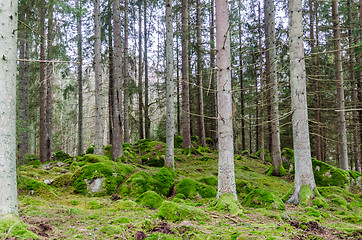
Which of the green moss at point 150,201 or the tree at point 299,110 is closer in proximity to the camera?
the green moss at point 150,201

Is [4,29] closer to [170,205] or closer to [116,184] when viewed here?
[170,205]

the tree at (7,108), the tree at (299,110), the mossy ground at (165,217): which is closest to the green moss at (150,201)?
the mossy ground at (165,217)

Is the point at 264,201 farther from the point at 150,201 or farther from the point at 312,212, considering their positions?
the point at 150,201

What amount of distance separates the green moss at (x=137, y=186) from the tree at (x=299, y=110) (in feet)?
12.8

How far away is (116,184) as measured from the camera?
23.5ft

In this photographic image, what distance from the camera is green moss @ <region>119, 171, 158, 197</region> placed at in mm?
6711

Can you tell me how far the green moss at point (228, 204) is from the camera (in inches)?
178

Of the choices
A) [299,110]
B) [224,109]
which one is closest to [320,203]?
[299,110]

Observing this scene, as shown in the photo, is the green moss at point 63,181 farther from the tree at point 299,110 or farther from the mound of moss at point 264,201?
the tree at point 299,110

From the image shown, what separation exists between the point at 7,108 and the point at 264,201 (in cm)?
528

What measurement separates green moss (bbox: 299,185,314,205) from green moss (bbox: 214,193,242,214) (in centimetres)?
192

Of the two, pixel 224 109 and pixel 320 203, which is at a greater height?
pixel 224 109

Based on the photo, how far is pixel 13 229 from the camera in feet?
8.67

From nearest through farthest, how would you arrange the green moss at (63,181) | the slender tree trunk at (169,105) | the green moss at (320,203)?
the green moss at (320,203)
the green moss at (63,181)
the slender tree trunk at (169,105)
